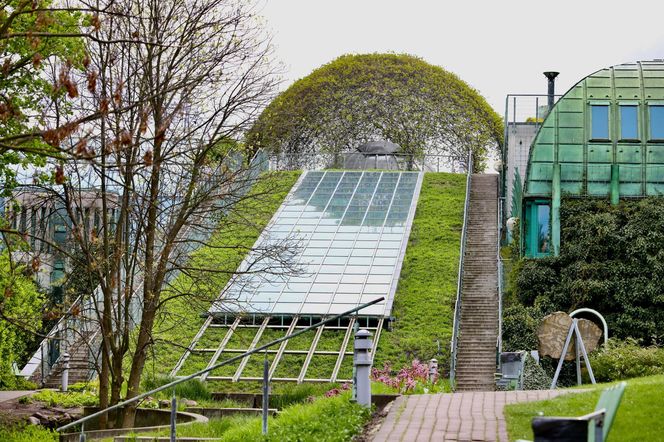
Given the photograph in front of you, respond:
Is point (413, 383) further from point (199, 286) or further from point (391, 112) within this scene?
point (391, 112)

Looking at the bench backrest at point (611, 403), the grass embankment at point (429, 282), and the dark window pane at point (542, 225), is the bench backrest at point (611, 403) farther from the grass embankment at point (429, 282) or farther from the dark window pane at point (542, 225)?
the dark window pane at point (542, 225)

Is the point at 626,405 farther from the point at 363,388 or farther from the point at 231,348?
the point at 231,348

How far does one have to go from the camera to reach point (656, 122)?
2975cm

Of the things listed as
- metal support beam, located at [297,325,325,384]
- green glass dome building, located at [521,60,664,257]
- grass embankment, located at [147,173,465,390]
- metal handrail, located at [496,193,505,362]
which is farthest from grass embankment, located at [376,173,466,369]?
green glass dome building, located at [521,60,664,257]

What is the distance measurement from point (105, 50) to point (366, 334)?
846 centimetres

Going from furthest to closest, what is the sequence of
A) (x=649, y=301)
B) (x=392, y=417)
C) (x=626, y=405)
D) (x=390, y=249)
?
(x=390, y=249) < (x=649, y=301) < (x=392, y=417) < (x=626, y=405)

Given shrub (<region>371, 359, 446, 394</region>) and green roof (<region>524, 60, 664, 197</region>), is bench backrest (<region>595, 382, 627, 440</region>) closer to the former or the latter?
shrub (<region>371, 359, 446, 394</region>)

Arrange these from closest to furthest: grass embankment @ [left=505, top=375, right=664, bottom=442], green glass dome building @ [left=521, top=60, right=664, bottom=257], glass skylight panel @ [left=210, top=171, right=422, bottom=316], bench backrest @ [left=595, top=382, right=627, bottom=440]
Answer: bench backrest @ [left=595, top=382, right=627, bottom=440] → grass embankment @ [left=505, top=375, right=664, bottom=442] → glass skylight panel @ [left=210, top=171, right=422, bottom=316] → green glass dome building @ [left=521, top=60, right=664, bottom=257]

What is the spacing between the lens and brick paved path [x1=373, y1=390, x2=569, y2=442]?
1038cm

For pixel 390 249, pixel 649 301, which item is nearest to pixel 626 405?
pixel 649 301

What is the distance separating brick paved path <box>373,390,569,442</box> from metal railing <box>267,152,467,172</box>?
98.4ft

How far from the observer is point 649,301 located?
26.3m

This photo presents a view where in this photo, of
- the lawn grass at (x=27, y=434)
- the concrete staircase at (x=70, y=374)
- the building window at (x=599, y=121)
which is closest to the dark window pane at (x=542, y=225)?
the building window at (x=599, y=121)

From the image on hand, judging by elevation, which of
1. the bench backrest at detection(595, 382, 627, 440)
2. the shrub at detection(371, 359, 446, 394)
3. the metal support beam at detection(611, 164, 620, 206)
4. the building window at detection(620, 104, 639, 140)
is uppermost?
the building window at detection(620, 104, 639, 140)
